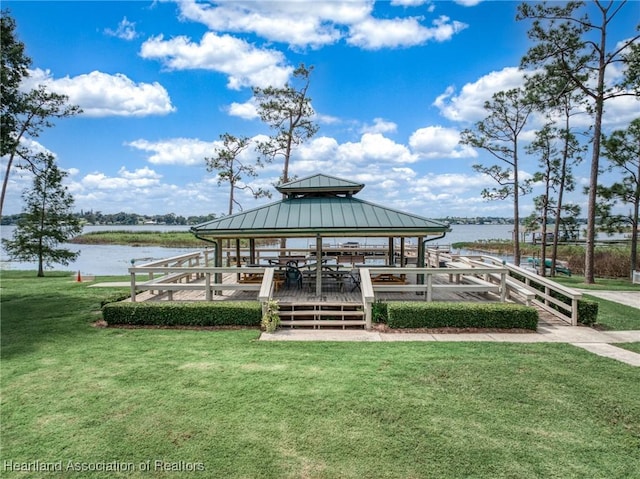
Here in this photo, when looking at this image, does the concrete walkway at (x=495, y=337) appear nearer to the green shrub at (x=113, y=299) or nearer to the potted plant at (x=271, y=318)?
the potted plant at (x=271, y=318)

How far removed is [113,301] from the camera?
Result: 9.15m

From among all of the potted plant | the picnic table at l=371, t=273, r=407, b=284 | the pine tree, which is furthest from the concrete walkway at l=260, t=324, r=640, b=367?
the pine tree

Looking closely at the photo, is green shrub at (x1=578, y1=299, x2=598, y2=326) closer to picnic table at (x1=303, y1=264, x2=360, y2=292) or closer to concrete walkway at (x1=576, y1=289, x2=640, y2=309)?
concrete walkway at (x1=576, y1=289, x2=640, y2=309)

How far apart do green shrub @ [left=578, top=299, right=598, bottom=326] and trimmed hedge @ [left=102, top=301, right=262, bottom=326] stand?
7508mm

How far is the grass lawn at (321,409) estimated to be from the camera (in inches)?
135

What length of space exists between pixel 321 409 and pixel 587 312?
751cm

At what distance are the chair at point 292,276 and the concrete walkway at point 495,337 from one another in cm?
334

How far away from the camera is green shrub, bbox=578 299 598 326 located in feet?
27.6

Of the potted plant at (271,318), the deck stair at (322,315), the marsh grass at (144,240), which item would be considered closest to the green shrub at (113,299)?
the potted plant at (271,318)

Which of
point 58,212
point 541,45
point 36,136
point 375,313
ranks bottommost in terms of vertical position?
point 375,313

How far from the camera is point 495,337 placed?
293 inches

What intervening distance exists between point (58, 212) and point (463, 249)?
42.1 metres

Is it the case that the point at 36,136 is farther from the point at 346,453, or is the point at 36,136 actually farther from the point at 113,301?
the point at 346,453

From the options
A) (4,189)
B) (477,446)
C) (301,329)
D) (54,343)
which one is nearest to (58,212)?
(4,189)
